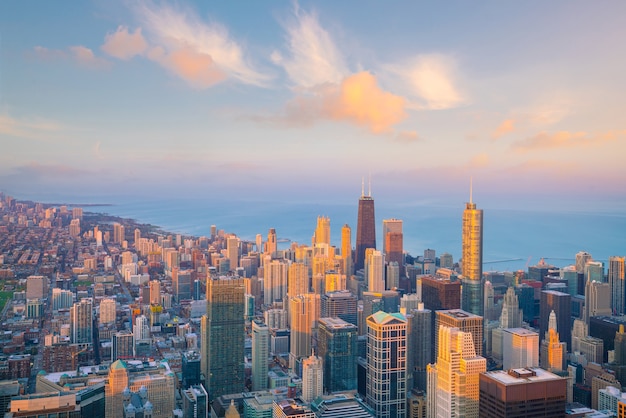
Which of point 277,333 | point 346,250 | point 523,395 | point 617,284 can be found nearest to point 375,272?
point 346,250

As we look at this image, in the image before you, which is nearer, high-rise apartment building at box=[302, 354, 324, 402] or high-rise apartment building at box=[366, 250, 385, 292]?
high-rise apartment building at box=[302, 354, 324, 402]

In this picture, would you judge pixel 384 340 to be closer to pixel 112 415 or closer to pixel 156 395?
pixel 156 395

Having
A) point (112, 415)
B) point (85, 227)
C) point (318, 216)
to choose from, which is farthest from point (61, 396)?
point (318, 216)

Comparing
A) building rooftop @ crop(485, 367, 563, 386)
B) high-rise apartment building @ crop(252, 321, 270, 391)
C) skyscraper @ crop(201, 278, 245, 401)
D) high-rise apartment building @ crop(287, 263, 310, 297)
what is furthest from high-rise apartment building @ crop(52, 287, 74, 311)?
high-rise apartment building @ crop(287, 263, 310, 297)

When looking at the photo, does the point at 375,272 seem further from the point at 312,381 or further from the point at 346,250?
the point at 312,381

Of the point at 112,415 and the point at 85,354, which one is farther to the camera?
the point at 85,354

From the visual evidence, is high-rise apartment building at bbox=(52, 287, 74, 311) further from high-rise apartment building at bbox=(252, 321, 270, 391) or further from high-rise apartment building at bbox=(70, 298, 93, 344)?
high-rise apartment building at bbox=(252, 321, 270, 391)
